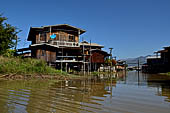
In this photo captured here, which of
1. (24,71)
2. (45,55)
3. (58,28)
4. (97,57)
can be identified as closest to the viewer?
(24,71)

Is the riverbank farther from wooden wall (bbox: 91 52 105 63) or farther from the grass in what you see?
wooden wall (bbox: 91 52 105 63)

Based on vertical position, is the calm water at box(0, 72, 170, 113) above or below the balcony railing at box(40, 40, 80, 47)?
below

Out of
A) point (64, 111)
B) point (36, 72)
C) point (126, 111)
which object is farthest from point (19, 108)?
point (36, 72)

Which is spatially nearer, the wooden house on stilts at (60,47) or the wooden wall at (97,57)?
the wooden house on stilts at (60,47)

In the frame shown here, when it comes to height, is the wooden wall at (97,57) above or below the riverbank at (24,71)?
above

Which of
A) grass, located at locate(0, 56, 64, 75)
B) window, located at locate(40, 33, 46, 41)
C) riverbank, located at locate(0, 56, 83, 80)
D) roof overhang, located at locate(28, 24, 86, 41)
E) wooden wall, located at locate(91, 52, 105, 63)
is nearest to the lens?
riverbank, located at locate(0, 56, 83, 80)

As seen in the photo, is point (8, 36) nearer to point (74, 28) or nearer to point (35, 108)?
point (74, 28)

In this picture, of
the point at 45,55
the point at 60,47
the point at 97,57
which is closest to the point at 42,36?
the point at 60,47

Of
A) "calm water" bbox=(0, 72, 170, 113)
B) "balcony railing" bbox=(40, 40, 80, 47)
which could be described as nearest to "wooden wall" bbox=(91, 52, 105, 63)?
"balcony railing" bbox=(40, 40, 80, 47)

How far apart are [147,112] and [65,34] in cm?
2430

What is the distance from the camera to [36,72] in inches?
609

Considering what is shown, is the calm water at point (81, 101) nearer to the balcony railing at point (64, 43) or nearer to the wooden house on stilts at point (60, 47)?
the wooden house on stilts at point (60, 47)

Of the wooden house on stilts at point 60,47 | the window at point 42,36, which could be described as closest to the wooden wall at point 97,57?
the wooden house on stilts at point 60,47

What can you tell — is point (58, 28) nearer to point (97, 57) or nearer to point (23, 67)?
point (97, 57)
